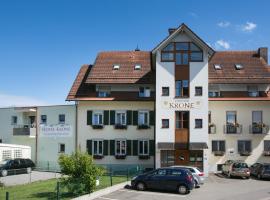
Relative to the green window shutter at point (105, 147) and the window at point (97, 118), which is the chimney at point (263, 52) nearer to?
the window at point (97, 118)

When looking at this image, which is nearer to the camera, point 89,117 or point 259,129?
point 259,129

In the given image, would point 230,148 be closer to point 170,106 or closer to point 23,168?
point 170,106

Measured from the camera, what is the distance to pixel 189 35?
38.7m

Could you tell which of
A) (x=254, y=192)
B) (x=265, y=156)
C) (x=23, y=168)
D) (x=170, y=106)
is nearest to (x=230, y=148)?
(x=265, y=156)

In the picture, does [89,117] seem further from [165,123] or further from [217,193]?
[217,193]

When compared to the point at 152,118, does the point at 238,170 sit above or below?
below

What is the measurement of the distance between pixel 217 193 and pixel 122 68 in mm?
20070

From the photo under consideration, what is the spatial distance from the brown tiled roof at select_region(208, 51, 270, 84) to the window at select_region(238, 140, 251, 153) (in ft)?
19.3

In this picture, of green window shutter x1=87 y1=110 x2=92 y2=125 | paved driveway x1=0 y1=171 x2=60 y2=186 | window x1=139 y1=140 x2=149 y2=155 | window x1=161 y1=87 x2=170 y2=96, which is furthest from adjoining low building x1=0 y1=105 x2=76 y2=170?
window x1=161 y1=87 x2=170 y2=96

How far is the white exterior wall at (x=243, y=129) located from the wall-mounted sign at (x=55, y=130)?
14065 mm

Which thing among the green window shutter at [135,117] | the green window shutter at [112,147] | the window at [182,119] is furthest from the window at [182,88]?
the green window shutter at [112,147]

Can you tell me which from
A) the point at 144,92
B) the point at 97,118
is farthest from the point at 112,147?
the point at 144,92

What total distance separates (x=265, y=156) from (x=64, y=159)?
A: 23962 mm

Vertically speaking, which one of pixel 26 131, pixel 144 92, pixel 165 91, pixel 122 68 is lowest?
pixel 26 131
